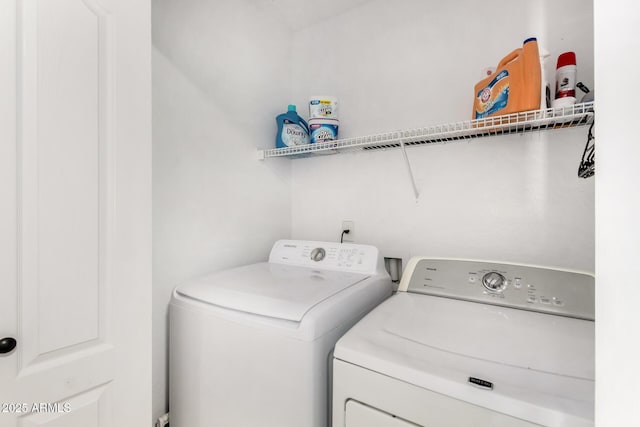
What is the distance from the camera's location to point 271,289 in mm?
1256

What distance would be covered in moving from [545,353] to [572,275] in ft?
1.68

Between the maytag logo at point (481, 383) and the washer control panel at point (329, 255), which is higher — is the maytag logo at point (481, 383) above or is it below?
below

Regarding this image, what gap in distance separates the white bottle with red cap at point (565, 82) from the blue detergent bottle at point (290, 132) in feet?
4.39

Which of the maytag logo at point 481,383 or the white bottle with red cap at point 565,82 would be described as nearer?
the maytag logo at point 481,383

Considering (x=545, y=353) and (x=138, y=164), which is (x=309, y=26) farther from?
(x=545, y=353)

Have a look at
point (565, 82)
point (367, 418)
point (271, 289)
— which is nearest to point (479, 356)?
point (367, 418)

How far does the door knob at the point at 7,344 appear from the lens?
2.35ft

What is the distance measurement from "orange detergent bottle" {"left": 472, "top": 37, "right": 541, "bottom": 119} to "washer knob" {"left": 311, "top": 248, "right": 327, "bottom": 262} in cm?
109

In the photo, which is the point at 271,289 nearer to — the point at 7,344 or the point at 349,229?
the point at 7,344

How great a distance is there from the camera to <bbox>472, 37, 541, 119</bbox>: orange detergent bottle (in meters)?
1.12
